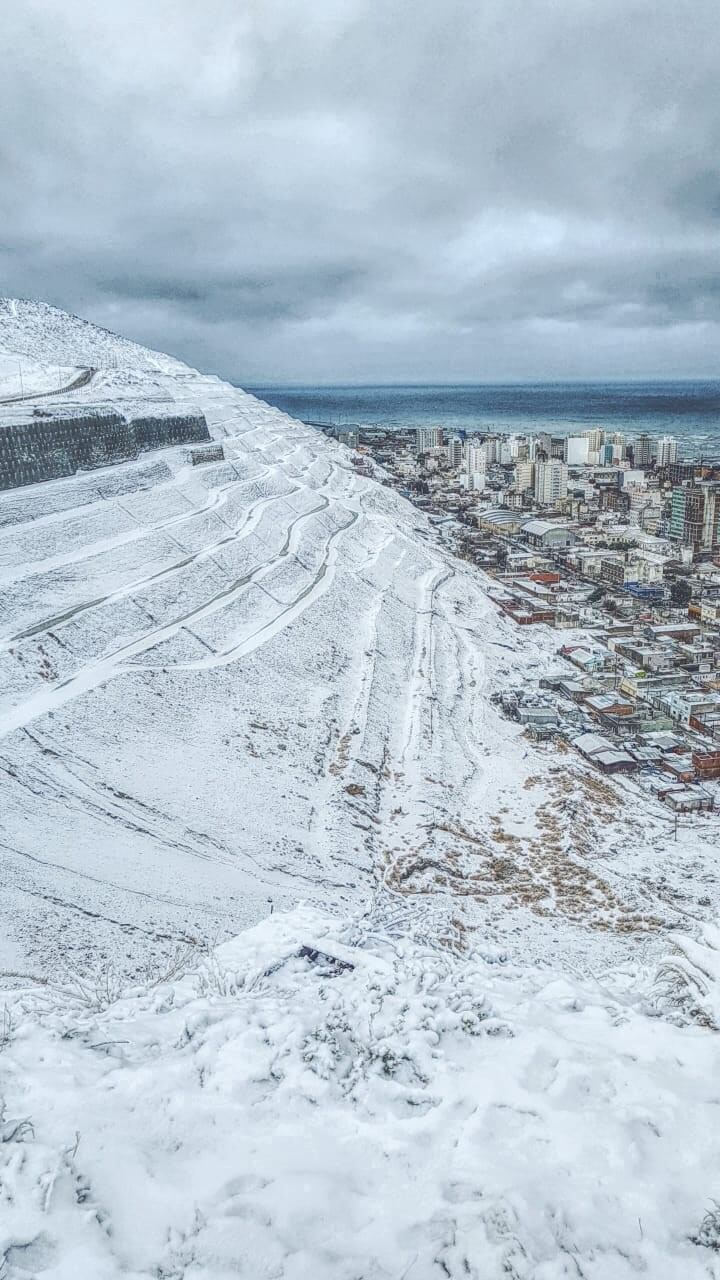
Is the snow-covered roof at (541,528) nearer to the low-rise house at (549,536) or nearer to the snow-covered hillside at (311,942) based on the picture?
the low-rise house at (549,536)

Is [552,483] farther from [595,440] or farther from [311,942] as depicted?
[311,942]

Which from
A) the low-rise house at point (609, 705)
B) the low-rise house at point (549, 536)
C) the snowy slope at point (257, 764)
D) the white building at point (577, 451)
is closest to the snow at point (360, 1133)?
the snowy slope at point (257, 764)

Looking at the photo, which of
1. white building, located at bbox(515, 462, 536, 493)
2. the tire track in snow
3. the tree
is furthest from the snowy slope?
white building, located at bbox(515, 462, 536, 493)

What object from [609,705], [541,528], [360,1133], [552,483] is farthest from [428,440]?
[360,1133]

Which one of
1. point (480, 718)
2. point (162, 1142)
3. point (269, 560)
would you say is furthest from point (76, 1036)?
point (269, 560)

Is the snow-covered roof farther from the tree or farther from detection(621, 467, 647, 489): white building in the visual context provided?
detection(621, 467, 647, 489): white building

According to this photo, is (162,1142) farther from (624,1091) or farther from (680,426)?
(680,426)
